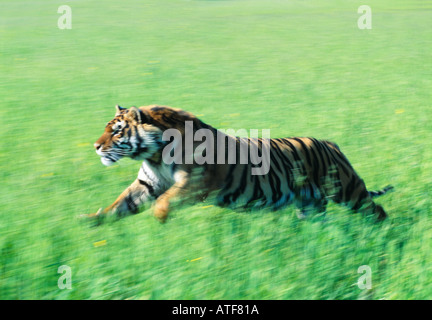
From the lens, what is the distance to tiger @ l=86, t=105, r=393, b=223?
4801mm

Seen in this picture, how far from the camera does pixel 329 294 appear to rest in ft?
12.6

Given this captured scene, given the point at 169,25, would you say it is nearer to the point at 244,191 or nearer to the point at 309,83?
the point at 309,83

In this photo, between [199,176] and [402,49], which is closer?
[199,176]

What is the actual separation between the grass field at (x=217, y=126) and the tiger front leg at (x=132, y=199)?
26 cm

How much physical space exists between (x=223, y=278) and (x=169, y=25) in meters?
17.3

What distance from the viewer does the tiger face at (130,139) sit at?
15.9 feet

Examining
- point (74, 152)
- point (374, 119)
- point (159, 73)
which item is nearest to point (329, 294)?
point (74, 152)
